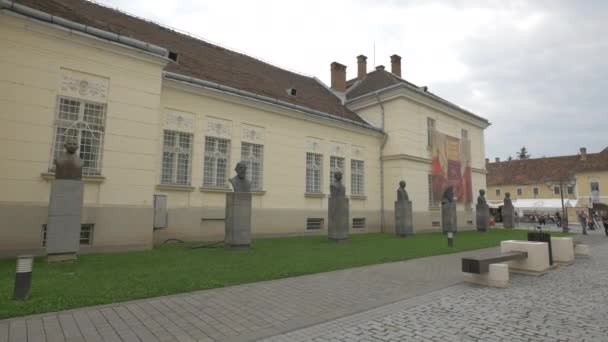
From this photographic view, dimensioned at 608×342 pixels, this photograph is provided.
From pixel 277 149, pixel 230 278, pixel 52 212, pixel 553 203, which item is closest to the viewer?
pixel 230 278

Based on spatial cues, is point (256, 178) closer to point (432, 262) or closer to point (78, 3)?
point (432, 262)

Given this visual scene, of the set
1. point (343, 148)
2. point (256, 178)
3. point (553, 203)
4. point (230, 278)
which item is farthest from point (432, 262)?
point (553, 203)

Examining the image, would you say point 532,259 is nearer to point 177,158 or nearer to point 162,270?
point 162,270

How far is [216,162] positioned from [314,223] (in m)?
6.58

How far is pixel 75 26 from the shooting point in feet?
34.9

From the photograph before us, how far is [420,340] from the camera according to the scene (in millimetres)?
4145

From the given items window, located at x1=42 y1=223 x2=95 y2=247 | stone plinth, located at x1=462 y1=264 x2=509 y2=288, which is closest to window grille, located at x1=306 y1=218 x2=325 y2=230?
window, located at x1=42 y1=223 x2=95 y2=247

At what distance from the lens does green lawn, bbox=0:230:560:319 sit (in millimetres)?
5467

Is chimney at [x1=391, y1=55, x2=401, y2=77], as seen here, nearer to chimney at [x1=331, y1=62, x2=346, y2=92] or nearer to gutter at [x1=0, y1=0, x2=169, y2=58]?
chimney at [x1=331, y1=62, x2=346, y2=92]

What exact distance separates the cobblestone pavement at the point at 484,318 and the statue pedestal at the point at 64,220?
7.12m

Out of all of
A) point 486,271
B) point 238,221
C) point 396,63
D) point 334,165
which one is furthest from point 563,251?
point 396,63

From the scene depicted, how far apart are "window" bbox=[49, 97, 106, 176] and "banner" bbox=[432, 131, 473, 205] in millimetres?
20586

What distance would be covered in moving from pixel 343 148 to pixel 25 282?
1721 centimetres

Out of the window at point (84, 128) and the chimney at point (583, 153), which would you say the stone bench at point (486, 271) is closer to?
the window at point (84, 128)
